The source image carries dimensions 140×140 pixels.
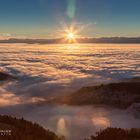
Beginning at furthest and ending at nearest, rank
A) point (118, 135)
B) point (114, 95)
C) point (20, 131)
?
point (114, 95) → point (118, 135) → point (20, 131)

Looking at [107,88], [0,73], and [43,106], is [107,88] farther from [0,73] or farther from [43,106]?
[0,73]

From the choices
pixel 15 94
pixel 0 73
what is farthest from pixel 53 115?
pixel 0 73

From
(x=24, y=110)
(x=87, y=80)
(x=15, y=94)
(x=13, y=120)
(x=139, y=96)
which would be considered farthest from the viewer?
(x=87, y=80)

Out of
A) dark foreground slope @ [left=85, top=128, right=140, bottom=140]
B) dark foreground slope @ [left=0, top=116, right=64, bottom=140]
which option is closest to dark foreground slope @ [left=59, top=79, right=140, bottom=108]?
dark foreground slope @ [left=85, top=128, right=140, bottom=140]

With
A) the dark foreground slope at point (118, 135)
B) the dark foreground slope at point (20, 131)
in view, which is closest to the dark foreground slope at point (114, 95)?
the dark foreground slope at point (118, 135)

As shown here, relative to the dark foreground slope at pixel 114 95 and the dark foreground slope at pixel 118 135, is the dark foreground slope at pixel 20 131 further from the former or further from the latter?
the dark foreground slope at pixel 114 95

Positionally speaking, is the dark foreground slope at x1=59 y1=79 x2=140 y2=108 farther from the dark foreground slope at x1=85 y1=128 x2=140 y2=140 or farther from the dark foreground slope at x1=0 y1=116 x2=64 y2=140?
the dark foreground slope at x1=0 y1=116 x2=64 y2=140

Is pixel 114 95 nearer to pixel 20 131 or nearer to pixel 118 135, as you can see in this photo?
pixel 118 135

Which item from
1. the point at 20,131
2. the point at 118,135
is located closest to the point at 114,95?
the point at 118,135
